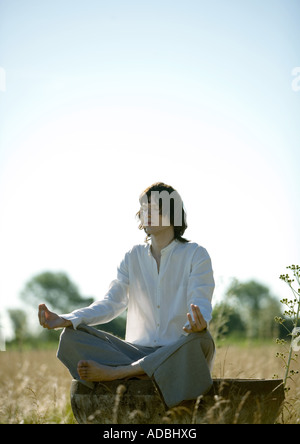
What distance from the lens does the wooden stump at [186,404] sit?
9.98 ft

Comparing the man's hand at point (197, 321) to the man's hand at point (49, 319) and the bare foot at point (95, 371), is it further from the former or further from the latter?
the man's hand at point (49, 319)

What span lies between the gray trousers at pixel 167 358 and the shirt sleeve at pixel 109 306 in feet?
0.28

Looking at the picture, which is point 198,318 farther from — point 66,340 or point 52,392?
point 52,392

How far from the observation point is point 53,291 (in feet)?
153

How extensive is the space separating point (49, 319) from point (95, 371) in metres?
0.43

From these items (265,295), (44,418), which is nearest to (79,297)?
(265,295)

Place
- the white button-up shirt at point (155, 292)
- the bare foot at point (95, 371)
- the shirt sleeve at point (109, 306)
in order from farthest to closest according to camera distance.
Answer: the white button-up shirt at point (155, 292), the shirt sleeve at point (109, 306), the bare foot at point (95, 371)

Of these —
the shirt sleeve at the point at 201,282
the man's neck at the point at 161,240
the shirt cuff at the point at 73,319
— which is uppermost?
the man's neck at the point at 161,240

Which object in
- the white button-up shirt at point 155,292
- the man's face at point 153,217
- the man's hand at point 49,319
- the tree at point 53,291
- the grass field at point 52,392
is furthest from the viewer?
the tree at point 53,291

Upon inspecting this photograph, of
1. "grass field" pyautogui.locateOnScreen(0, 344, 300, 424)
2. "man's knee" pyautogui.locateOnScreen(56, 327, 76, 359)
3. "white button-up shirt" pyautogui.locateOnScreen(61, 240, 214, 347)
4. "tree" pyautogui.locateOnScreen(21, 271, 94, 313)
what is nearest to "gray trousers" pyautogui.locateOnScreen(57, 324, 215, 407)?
"man's knee" pyautogui.locateOnScreen(56, 327, 76, 359)

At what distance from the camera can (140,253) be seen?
4.04 m

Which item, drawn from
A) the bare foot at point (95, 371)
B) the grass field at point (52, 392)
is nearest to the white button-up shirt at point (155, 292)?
the bare foot at point (95, 371)
